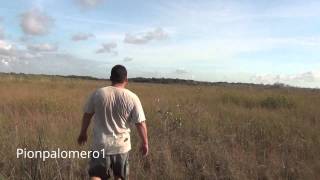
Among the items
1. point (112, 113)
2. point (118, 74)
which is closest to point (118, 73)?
point (118, 74)

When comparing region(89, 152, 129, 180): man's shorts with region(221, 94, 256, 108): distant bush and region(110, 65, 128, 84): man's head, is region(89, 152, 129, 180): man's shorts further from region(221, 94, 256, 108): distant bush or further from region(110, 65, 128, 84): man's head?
region(221, 94, 256, 108): distant bush

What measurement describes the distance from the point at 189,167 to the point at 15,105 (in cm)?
910

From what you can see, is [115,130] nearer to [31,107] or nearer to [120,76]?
[120,76]

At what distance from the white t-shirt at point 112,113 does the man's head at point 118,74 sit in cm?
9

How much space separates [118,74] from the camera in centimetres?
513

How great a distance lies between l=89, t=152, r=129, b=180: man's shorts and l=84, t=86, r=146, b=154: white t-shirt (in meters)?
0.08

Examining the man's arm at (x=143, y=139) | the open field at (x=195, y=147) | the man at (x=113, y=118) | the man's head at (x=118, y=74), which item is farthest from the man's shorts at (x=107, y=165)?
the open field at (x=195, y=147)

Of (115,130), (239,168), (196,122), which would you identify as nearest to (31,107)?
(196,122)

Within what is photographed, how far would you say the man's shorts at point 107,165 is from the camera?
5.20 meters

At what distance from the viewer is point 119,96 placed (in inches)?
202

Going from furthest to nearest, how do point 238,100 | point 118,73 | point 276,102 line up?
point 238,100 → point 276,102 → point 118,73

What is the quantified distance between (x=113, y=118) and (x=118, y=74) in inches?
18.9

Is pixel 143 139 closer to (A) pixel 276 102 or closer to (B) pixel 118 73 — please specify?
(B) pixel 118 73

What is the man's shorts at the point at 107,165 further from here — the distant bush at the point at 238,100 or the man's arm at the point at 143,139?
the distant bush at the point at 238,100
